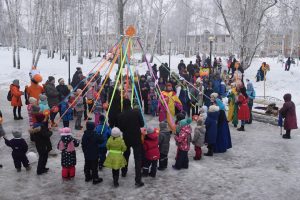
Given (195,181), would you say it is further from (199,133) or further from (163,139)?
(199,133)

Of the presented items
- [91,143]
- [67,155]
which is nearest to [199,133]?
[91,143]

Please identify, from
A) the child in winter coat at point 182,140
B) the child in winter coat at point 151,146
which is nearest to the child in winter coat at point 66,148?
the child in winter coat at point 151,146

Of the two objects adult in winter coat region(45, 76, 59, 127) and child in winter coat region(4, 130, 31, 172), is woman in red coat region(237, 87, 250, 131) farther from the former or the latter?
child in winter coat region(4, 130, 31, 172)

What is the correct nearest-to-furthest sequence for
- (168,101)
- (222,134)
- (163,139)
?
(163,139), (222,134), (168,101)

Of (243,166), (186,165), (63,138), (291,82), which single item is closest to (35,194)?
(63,138)

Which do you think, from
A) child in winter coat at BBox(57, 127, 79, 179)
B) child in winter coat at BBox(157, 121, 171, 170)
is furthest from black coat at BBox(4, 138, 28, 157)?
child in winter coat at BBox(157, 121, 171, 170)

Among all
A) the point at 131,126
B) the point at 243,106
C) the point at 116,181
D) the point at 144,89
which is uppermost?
the point at 144,89

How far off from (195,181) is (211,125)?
1931mm

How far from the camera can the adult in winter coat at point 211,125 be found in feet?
28.6

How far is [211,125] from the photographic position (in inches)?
346

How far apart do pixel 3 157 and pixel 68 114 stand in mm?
2854

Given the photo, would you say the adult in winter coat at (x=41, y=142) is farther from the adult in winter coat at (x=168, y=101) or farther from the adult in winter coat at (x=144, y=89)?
the adult in winter coat at (x=144, y=89)

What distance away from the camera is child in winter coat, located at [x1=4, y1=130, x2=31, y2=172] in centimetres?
721

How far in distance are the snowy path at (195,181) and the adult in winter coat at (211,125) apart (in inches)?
17.7
